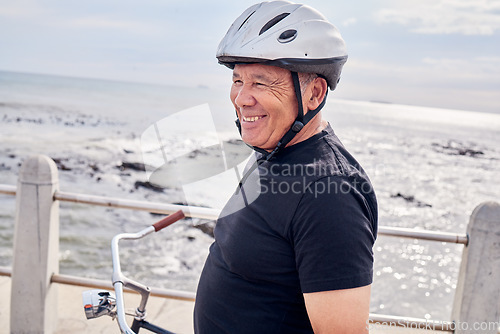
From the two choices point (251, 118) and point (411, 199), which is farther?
point (411, 199)

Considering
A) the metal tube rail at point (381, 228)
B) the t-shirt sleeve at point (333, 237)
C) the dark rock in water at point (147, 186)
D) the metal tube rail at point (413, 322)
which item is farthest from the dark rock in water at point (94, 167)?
the t-shirt sleeve at point (333, 237)

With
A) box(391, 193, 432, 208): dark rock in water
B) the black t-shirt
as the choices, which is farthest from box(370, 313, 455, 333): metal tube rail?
box(391, 193, 432, 208): dark rock in water

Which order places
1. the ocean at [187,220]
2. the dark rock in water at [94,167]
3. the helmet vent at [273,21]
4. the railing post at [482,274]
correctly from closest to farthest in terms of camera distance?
1. the helmet vent at [273,21]
2. the ocean at [187,220]
3. the railing post at [482,274]
4. the dark rock in water at [94,167]

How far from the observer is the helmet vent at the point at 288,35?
163 cm

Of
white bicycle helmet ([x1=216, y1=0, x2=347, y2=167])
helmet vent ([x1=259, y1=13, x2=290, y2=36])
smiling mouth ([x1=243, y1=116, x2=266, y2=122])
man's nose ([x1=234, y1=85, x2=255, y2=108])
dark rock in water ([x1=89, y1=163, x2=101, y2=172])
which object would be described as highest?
dark rock in water ([x1=89, y1=163, x2=101, y2=172])

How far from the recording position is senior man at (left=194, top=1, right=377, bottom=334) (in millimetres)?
1256

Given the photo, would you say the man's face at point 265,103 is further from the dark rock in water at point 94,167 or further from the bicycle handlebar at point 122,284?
the dark rock in water at point 94,167

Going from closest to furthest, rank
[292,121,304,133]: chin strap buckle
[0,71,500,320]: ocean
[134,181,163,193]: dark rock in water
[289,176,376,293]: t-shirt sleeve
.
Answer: [289,176,376,293]: t-shirt sleeve < [292,121,304,133]: chin strap buckle < [0,71,500,320]: ocean < [134,181,163,193]: dark rock in water

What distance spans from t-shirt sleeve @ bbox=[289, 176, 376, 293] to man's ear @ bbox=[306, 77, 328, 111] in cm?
40

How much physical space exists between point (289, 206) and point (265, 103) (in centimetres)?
42

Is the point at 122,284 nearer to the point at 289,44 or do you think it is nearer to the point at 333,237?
the point at 333,237

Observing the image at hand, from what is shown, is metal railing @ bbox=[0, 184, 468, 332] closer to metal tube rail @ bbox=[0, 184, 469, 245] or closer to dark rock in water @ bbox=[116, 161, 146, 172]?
metal tube rail @ bbox=[0, 184, 469, 245]

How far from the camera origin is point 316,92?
1.66 meters

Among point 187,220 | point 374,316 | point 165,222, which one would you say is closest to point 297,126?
point 165,222
